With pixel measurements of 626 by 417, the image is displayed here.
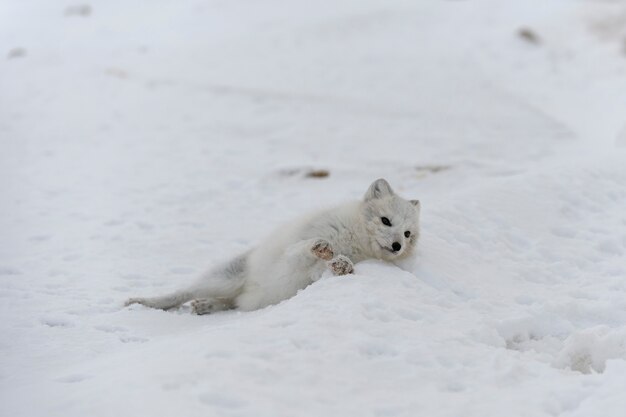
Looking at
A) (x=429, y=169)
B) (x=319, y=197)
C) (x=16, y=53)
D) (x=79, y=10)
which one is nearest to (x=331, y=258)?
(x=319, y=197)

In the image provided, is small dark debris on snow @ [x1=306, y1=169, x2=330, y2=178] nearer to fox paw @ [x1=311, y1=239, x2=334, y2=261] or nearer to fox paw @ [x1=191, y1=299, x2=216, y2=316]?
fox paw @ [x1=191, y1=299, x2=216, y2=316]

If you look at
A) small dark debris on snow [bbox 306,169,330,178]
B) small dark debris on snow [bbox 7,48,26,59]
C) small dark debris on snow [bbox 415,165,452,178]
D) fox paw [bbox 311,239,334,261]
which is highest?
small dark debris on snow [bbox 7,48,26,59]

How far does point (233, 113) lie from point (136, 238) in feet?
21.6

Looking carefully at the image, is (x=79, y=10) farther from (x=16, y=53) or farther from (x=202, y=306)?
(x=202, y=306)

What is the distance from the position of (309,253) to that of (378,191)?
0.94 metres

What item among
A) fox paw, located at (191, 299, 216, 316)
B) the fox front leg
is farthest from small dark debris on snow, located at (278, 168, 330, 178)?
the fox front leg

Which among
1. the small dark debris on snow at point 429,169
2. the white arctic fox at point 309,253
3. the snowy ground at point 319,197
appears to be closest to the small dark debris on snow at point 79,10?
the snowy ground at point 319,197

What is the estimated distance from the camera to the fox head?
589 centimetres

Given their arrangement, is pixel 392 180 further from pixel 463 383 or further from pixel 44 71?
pixel 44 71

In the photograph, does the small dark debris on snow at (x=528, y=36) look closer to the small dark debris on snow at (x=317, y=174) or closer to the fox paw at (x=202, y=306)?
the small dark debris on snow at (x=317, y=174)

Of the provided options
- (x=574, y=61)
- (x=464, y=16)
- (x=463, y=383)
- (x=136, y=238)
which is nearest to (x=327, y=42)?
(x=464, y=16)

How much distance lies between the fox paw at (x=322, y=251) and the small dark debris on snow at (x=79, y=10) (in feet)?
69.4

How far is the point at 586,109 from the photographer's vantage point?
14.8 metres

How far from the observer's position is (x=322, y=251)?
18.4ft
